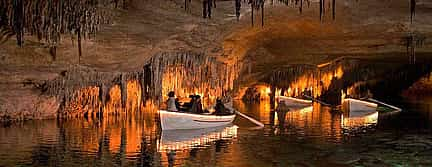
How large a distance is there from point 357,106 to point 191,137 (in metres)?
13.4

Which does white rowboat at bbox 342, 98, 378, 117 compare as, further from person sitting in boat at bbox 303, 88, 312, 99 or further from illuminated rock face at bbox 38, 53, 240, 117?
illuminated rock face at bbox 38, 53, 240, 117

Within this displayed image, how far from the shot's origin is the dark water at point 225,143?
1198 centimetres

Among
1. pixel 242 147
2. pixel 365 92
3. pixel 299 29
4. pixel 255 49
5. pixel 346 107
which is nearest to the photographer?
pixel 242 147

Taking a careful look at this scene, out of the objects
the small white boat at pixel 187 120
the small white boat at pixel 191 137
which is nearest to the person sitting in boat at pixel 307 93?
the small white boat at pixel 191 137

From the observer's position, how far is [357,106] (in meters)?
27.3

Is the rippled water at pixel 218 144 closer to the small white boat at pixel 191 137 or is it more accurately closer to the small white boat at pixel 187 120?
the small white boat at pixel 191 137

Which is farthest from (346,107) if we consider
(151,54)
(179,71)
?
(151,54)

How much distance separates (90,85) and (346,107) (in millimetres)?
12139

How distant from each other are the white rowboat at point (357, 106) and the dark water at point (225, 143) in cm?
413

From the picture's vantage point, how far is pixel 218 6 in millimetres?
14625

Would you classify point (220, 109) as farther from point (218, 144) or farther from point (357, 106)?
point (357, 106)

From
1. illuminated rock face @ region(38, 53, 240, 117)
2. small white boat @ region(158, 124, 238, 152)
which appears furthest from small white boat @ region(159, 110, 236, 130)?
illuminated rock face @ region(38, 53, 240, 117)

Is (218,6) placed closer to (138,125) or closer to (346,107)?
(138,125)

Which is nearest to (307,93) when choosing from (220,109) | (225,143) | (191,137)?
(220,109)
